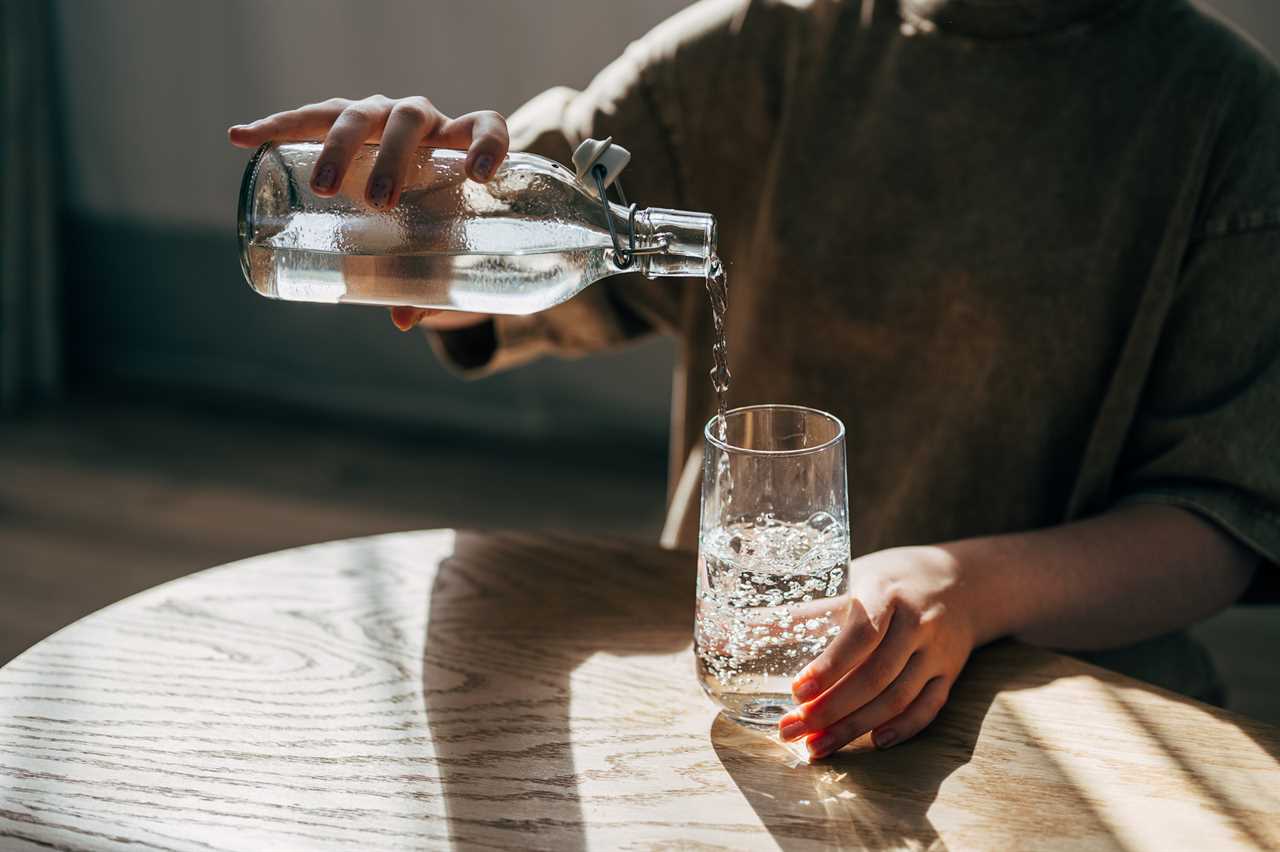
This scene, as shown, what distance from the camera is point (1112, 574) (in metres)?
0.88

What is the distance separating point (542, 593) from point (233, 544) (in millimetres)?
1553

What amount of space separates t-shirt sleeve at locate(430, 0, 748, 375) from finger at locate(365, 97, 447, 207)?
312mm

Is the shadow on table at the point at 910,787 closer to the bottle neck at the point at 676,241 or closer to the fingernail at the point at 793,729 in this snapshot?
the fingernail at the point at 793,729

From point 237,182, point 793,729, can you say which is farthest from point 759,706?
point 237,182

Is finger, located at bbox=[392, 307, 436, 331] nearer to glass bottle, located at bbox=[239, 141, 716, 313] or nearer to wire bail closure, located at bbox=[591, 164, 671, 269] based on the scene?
glass bottle, located at bbox=[239, 141, 716, 313]

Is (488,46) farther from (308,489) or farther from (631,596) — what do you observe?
(631,596)

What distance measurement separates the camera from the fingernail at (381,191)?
2.41 ft

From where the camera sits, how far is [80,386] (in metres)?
3.04

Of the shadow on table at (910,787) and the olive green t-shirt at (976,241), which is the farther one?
the olive green t-shirt at (976,241)

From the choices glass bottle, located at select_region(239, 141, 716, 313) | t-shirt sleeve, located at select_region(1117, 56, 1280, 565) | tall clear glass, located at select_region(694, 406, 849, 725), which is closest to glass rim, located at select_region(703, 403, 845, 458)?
tall clear glass, located at select_region(694, 406, 849, 725)

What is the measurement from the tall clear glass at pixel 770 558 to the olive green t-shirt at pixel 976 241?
13.4 inches

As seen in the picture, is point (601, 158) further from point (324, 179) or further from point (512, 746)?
point (512, 746)

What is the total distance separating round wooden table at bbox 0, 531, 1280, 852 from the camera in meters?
0.65

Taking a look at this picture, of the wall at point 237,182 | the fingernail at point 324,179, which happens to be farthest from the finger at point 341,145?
Result: the wall at point 237,182
